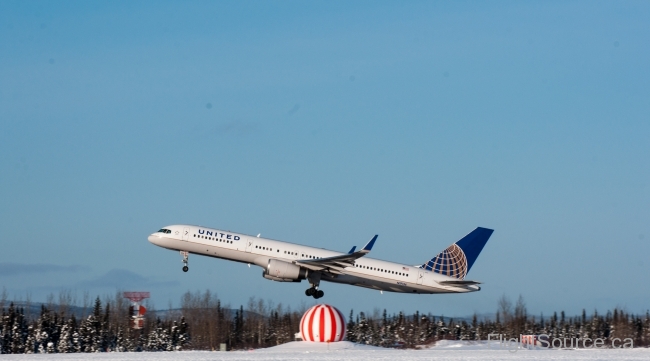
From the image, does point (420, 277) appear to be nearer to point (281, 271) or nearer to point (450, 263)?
point (450, 263)

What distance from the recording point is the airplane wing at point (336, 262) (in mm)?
56500

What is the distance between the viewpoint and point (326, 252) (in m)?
59.8

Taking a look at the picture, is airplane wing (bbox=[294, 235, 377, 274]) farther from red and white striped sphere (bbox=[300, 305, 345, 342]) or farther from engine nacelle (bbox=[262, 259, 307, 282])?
red and white striped sphere (bbox=[300, 305, 345, 342])

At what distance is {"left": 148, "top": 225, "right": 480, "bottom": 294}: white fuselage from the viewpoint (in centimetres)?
5709

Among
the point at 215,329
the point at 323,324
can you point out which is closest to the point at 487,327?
the point at 215,329

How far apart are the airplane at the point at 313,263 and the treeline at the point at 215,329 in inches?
740

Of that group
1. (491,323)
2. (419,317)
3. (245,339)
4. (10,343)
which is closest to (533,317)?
(491,323)

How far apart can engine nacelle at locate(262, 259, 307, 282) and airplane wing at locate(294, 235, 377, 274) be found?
67 cm

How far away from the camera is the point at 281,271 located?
186ft

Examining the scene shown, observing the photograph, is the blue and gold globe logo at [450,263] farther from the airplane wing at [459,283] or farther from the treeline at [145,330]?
the treeline at [145,330]

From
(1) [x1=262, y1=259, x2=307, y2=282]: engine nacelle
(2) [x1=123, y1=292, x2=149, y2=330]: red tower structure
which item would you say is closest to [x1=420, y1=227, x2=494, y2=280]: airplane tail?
(1) [x1=262, y1=259, x2=307, y2=282]: engine nacelle

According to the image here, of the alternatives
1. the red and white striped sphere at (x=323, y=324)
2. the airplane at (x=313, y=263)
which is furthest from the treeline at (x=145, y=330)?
the red and white striped sphere at (x=323, y=324)

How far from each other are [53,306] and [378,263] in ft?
182

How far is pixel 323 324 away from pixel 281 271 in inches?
695
